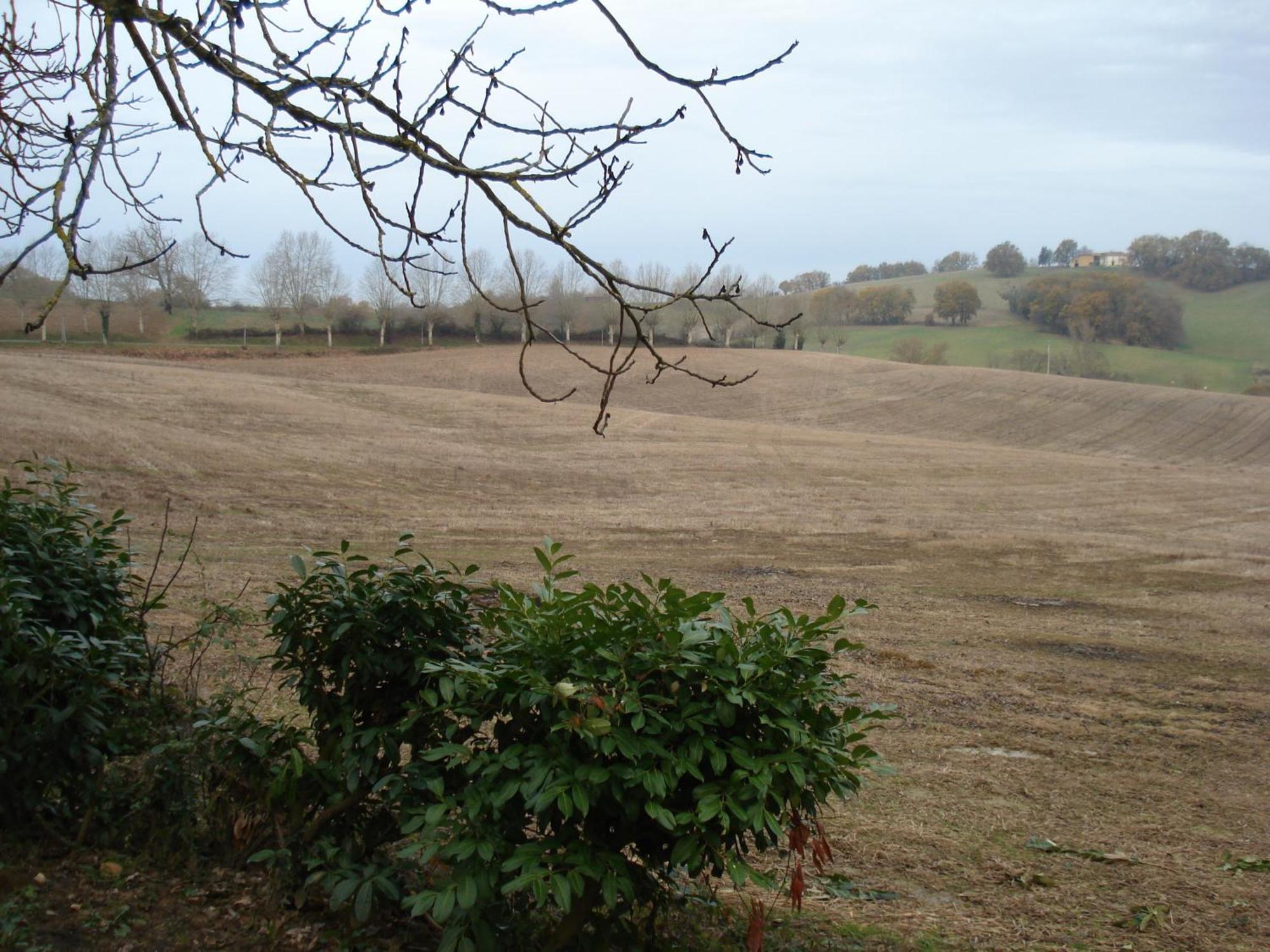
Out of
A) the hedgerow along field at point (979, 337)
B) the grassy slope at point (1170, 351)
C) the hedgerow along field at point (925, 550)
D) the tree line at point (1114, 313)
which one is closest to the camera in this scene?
the hedgerow along field at point (925, 550)

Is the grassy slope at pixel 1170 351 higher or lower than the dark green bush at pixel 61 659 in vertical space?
higher

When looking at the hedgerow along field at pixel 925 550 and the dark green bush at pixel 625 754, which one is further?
the hedgerow along field at pixel 925 550

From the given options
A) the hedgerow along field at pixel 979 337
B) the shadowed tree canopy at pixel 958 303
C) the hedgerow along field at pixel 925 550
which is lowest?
the hedgerow along field at pixel 925 550

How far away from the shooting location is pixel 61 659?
3.38 metres

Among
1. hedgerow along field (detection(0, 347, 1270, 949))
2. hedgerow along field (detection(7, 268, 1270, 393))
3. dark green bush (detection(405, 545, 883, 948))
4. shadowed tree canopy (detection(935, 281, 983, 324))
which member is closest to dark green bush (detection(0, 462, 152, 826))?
dark green bush (detection(405, 545, 883, 948))

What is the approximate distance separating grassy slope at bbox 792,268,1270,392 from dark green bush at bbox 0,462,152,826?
70184 mm

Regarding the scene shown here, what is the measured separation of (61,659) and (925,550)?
1516 centimetres

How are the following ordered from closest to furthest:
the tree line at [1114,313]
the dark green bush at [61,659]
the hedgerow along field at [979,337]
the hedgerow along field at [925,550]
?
the dark green bush at [61,659]
the hedgerow along field at [925,550]
the hedgerow along field at [979,337]
the tree line at [1114,313]

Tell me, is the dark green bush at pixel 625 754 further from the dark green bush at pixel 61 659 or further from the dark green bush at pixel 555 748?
the dark green bush at pixel 61 659

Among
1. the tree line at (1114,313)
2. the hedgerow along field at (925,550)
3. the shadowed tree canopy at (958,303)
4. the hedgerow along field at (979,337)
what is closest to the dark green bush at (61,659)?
the hedgerow along field at (925,550)

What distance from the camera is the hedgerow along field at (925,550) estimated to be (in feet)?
15.5

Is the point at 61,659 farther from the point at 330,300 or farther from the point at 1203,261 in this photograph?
the point at 1203,261

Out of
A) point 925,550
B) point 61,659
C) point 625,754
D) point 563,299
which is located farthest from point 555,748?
point 563,299

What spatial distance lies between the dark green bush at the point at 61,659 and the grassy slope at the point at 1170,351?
7018cm
